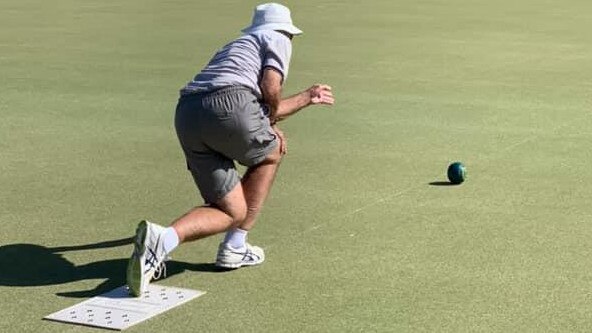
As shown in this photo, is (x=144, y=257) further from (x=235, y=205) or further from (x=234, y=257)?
(x=234, y=257)

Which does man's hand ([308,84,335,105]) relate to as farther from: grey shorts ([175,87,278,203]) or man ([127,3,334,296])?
grey shorts ([175,87,278,203])

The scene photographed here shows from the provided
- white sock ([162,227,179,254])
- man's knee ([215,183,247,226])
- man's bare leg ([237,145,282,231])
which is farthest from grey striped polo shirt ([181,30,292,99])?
white sock ([162,227,179,254])

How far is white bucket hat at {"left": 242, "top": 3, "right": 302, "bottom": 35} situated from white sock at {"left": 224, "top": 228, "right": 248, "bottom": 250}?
1.07m

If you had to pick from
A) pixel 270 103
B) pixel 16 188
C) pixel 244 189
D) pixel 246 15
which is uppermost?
pixel 270 103

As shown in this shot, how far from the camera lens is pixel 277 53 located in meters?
6.35

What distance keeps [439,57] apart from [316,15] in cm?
789

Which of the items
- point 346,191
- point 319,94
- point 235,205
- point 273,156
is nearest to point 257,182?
point 273,156

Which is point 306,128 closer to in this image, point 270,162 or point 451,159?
point 451,159

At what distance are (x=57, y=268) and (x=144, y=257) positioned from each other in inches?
39.5

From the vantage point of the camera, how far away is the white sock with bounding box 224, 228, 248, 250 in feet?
22.1

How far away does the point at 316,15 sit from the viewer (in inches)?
969

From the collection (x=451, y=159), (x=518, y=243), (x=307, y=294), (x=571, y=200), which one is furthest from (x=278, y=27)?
(x=451, y=159)

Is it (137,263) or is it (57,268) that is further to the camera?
(57,268)

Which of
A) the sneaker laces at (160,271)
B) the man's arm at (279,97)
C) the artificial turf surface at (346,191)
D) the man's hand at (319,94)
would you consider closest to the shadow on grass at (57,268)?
the artificial turf surface at (346,191)
